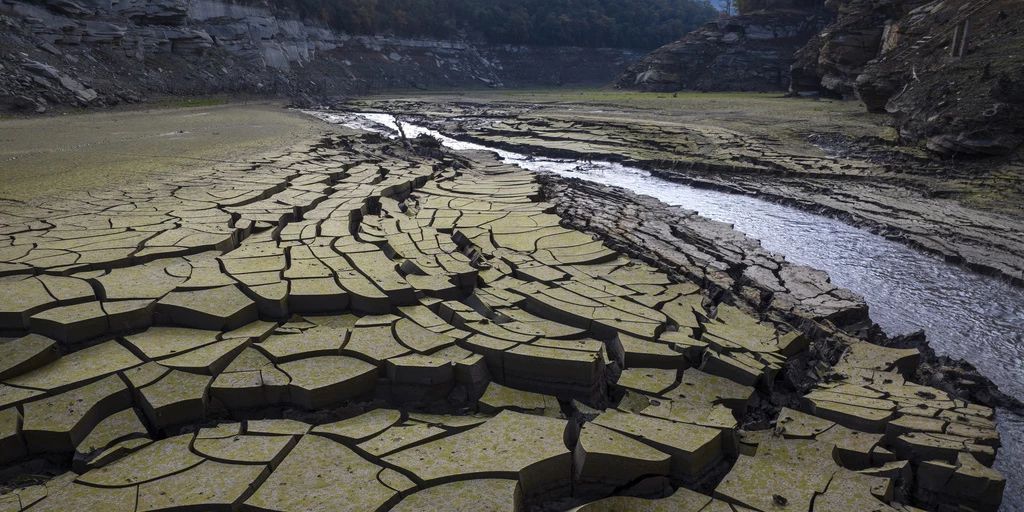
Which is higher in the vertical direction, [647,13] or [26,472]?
[647,13]

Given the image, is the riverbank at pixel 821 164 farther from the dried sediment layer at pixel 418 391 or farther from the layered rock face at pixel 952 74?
the dried sediment layer at pixel 418 391

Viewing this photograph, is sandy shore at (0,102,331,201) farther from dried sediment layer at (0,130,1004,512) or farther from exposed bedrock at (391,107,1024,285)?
exposed bedrock at (391,107,1024,285)

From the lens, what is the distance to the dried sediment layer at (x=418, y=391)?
8.05 ft

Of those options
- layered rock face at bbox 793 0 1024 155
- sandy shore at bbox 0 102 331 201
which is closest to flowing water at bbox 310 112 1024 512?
layered rock face at bbox 793 0 1024 155

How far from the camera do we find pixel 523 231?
19.3 ft

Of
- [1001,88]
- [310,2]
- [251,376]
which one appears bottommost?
[251,376]

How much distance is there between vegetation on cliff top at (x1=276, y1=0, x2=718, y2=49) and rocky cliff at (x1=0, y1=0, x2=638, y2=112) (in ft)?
5.22

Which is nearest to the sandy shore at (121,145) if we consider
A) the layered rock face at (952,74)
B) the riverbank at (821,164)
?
the riverbank at (821,164)

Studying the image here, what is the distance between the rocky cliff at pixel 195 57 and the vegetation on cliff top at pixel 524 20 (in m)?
1.59

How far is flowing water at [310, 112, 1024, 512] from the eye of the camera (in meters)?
4.00

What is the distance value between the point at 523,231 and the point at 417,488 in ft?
12.3

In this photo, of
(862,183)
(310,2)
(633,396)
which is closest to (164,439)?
(633,396)

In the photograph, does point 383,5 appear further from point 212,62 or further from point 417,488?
point 417,488

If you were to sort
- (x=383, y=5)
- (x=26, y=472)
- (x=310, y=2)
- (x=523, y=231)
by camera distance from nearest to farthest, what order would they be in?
(x=26, y=472) < (x=523, y=231) < (x=310, y=2) < (x=383, y=5)
